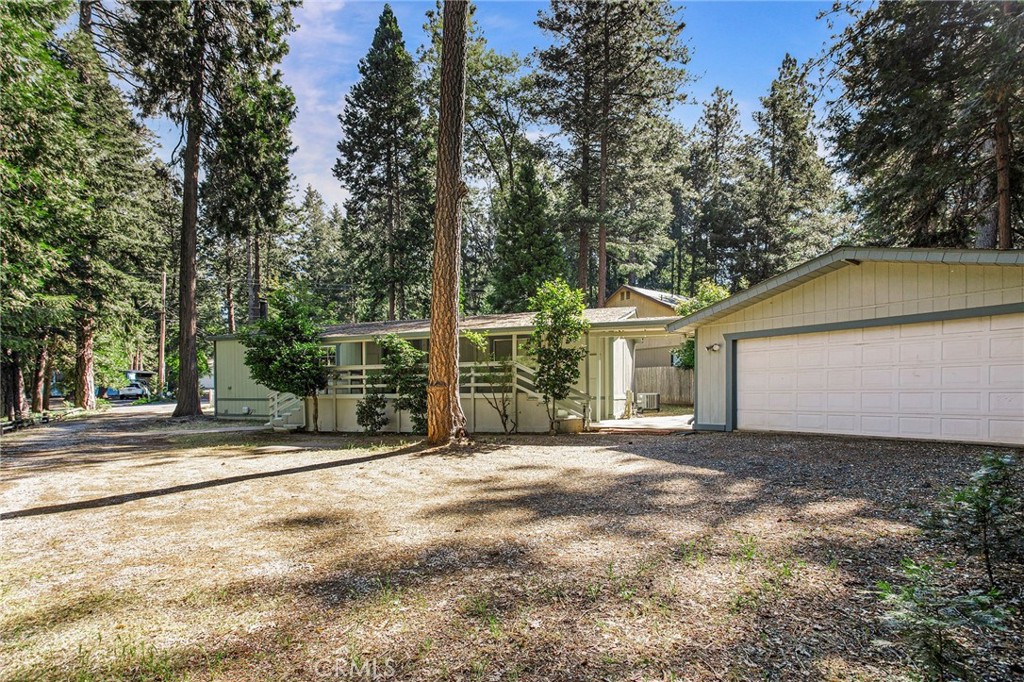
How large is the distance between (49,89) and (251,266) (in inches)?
665

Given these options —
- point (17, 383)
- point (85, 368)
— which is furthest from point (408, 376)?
point (85, 368)

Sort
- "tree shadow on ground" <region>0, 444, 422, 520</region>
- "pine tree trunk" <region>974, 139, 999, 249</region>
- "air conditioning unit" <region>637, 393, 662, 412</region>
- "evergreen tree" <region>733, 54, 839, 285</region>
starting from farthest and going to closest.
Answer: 1. "evergreen tree" <region>733, 54, 839, 285</region>
2. "air conditioning unit" <region>637, 393, 662, 412</region>
3. "pine tree trunk" <region>974, 139, 999, 249</region>
4. "tree shadow on ground" <region>0, 444, 422, 520</region>

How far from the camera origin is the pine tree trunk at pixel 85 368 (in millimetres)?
18953

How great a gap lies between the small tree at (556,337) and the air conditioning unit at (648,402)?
6860 mm

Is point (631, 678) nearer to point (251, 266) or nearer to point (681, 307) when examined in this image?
point (681, 307)

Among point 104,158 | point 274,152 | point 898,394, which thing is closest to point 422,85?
point 274,152

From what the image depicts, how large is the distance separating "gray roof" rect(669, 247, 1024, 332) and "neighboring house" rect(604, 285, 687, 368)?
264 inches

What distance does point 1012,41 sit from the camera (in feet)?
26.7

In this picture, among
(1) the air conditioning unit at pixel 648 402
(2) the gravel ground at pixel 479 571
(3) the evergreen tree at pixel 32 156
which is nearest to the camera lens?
(2) the gravel ground at pixel 479 571

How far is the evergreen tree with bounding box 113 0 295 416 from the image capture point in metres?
13.9

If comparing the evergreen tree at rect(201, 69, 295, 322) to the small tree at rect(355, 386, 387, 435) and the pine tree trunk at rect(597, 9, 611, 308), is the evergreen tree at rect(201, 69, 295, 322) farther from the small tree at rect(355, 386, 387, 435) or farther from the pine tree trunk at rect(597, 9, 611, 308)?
the pine tree trunk at rect(597, 9, 611, 308)

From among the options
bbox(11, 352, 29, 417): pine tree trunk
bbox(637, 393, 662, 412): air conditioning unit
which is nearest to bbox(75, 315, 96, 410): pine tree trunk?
bbox(11, 352, 29, 417): pine tree trunk

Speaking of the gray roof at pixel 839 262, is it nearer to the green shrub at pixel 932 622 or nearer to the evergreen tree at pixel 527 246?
the green shrub at pixel 932 622

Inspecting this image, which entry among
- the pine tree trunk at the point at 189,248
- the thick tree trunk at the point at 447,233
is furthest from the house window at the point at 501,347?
the pine tree trunk at the point at 189,248
